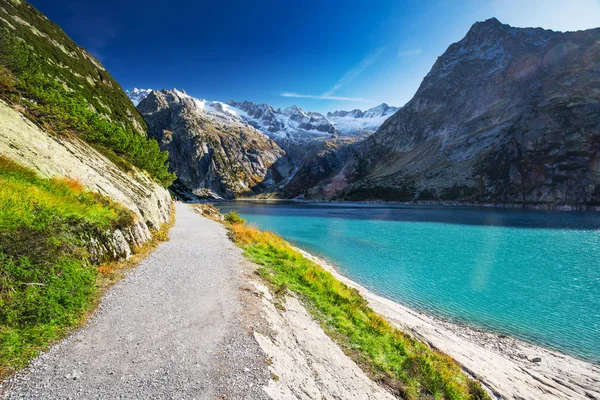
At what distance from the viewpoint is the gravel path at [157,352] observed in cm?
487

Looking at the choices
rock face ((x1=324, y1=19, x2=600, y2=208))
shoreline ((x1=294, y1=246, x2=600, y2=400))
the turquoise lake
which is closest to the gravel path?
shoreline ((x1=294, y1=246, x2=600, y2=400))

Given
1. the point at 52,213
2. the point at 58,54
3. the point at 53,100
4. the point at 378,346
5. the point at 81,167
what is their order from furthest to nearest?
the point at 58,54, the point at 53,100, the point at 81,167, the point at 378,346, the point at 52,213

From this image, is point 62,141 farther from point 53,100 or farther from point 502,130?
point 502,130

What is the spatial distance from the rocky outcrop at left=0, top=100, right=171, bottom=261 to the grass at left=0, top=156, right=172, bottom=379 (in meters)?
1.21

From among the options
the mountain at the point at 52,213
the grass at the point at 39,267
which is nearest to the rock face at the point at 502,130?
the mountain at the point at 52,213

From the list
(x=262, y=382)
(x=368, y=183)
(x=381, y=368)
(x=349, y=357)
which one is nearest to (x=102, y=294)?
(x=262, y=382)

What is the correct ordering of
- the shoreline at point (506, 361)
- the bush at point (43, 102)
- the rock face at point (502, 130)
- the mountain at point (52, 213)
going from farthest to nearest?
the rock face at point (502, 130)
the bush at point (43, 102)
the shoreline at point (506, 361)
the mountain at point (52, 213)

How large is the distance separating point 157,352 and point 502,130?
165016 mm

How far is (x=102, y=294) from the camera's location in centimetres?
862

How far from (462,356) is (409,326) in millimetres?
2587

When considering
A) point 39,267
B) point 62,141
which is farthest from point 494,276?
point 62,141

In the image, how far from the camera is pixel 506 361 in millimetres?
11703

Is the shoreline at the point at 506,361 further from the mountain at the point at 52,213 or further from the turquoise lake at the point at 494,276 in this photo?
the mountain at the point at 52,213

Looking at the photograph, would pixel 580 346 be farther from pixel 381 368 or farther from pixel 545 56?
pixel 545 56
